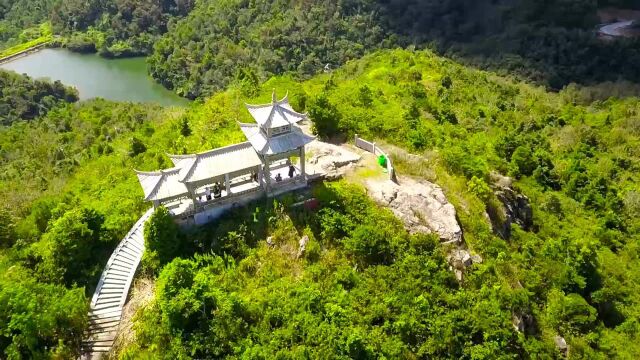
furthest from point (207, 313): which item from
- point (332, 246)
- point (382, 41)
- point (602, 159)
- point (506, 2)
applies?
point (506, 2)

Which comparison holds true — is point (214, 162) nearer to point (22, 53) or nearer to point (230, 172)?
point (230, 172)

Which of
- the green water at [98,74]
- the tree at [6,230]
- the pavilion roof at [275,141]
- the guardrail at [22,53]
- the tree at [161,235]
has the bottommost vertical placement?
the green water at [98,74]

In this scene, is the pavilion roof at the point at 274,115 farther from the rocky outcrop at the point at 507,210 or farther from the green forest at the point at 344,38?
the green forest at the point at 344,38

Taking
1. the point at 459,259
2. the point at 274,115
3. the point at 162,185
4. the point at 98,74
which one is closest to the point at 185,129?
the point at 162,185

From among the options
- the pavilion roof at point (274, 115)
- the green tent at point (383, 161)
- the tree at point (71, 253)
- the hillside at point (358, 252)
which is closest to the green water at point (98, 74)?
the hillside at point (358, 252)

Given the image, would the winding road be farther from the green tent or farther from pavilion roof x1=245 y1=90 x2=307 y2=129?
pavilion roof x1=245 y1=90 x2=307 y2=129

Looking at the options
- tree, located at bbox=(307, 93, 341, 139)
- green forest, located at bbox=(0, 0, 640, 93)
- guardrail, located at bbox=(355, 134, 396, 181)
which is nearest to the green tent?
guardrail, located at bbox=(355, 134, 396, 181)
